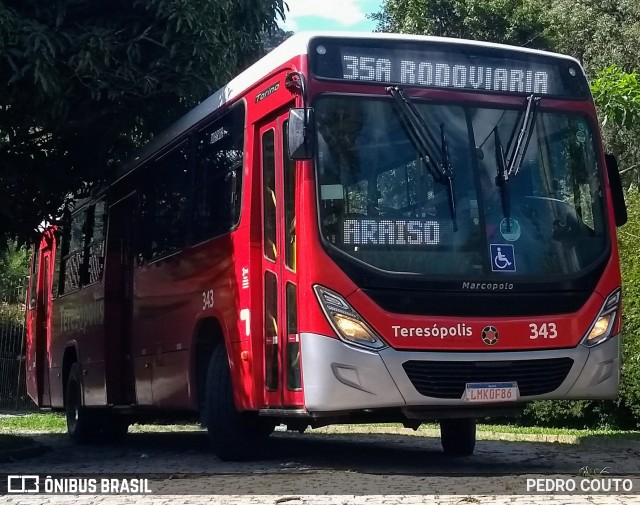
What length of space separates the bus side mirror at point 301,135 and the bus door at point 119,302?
5.10 meters

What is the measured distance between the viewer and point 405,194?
30.5 ft

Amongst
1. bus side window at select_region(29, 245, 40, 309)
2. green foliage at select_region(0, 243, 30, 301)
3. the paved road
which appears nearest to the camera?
the paved road

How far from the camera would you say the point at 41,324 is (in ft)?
62.2

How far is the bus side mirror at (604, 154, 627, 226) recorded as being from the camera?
10.1 m

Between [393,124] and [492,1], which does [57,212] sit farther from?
[492,1]

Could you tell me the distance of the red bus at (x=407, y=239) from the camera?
903 cm

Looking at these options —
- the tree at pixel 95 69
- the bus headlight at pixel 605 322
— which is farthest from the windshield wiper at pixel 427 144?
the tree at pixel 95 69

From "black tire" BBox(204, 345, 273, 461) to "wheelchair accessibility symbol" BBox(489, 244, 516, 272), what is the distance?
9.04ft

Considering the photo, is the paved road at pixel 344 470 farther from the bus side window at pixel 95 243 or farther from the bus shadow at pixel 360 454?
the bus side window at pixel 95 243

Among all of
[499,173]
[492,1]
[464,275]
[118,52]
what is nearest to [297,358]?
[464,275]

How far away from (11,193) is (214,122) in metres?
2.93

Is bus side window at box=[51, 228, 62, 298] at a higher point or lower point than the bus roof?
lower

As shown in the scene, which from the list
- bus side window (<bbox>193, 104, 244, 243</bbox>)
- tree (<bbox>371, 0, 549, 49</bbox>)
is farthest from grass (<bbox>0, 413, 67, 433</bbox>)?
tree (<bbox>371, 0, 549, 49</bbox>)

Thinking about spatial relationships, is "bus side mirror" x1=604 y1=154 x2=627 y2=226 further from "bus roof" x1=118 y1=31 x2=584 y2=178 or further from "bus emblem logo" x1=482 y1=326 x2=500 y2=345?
"bus emblem logo" x1=482 y1=326 x2=500 y2=345
